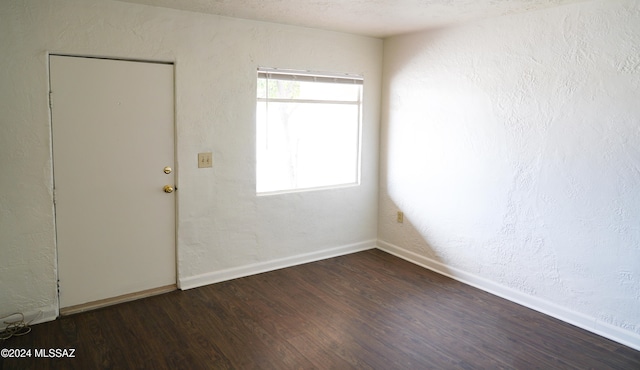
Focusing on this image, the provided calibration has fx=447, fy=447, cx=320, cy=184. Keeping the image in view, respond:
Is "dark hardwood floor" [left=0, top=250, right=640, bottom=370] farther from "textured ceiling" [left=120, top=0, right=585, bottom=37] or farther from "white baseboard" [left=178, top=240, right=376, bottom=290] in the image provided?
"textured ceiling" [left=120, top=0, right=585, bottom=37]

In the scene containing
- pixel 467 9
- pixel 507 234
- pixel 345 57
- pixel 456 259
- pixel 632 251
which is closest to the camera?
pixel 632 251

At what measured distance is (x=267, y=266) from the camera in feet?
13.3

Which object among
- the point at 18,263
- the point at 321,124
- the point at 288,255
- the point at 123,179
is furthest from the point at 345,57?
the point at 18,263

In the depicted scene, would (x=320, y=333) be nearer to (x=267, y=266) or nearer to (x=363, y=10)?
(x=267, y=266)

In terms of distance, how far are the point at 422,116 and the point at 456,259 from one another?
1338 millimetres

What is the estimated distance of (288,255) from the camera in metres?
4.20

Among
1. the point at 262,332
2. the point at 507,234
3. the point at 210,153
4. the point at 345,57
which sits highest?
the point at 345,57

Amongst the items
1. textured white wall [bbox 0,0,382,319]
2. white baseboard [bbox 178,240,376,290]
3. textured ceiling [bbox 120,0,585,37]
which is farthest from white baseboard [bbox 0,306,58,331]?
textured ceiling [bbox 120,0,585,37]

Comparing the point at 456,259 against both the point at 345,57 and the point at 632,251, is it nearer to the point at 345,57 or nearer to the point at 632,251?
the point at 632,251

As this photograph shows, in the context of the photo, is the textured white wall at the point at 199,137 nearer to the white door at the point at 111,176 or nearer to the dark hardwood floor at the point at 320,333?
the white door at the point at 111,176

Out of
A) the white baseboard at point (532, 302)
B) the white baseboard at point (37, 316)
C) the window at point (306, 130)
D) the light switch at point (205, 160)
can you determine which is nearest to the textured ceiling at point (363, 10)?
the window at point (306, 130)

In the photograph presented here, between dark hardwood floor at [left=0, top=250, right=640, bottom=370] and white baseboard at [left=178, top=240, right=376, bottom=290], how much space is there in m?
0.09

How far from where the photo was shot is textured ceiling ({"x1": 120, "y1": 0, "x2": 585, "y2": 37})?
3103 millimetres

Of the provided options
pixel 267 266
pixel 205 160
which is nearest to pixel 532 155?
pixel 267 266
